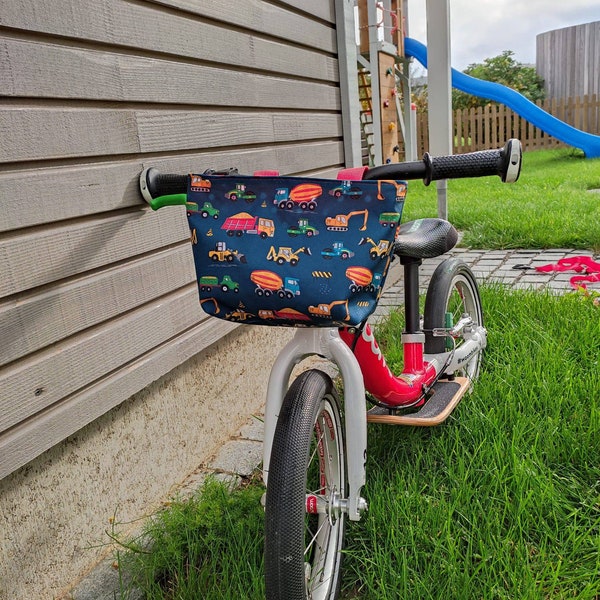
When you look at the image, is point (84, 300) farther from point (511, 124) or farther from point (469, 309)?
point (511, 124)

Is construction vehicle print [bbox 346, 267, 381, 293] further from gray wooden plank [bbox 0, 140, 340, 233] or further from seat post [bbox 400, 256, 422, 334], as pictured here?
gray wooden plank [bbox 0, 140, 340, 233]

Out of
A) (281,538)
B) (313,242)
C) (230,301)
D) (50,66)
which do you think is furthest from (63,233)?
(281,538)

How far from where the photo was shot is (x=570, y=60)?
1625cm

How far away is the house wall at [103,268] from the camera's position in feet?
5.50

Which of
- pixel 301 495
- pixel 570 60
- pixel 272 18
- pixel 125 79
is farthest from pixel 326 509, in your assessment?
pixel 570 60

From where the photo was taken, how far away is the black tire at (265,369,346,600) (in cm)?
134

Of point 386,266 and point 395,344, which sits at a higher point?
point 386,266

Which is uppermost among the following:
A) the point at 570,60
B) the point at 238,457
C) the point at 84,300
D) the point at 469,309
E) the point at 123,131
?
the point at 570,60

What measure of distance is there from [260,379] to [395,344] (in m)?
0.68

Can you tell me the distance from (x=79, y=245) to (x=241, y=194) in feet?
2.48

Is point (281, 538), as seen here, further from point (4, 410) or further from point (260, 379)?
point (260, 379)

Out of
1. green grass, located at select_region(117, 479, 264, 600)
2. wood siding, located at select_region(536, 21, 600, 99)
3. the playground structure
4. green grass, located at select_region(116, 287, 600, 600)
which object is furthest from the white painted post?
wood siding, located at select_region(536, 21, 600, 99)

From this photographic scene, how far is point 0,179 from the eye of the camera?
1609 millimetres

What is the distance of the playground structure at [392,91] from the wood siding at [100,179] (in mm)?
2838
